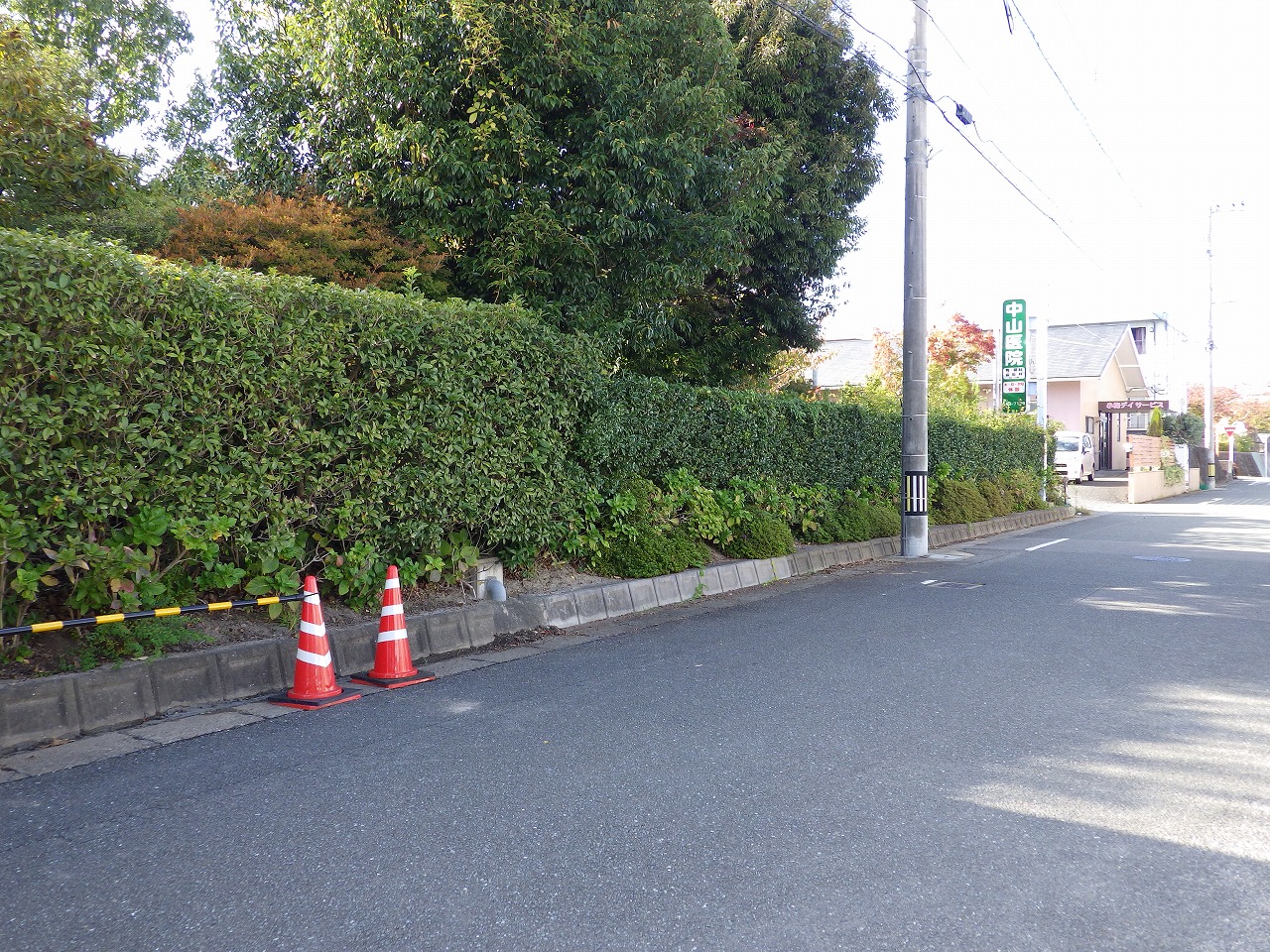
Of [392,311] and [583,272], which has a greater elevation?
[583,272]

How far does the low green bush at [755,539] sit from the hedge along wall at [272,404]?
10.8 ft

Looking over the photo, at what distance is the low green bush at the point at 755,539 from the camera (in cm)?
1184

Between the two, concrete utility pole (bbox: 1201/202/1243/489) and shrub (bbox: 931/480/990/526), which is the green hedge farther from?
concrete utility pole (bbox: 1201/202/1243/489)

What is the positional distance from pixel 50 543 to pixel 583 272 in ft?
20.4

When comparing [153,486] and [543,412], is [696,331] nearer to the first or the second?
[543,412]

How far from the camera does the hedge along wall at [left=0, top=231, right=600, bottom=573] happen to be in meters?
5.27

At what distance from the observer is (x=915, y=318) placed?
14.7m

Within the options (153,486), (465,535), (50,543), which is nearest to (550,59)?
(465,535)

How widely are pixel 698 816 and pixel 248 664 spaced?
11.4 feet

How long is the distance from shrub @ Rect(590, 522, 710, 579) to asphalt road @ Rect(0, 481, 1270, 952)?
278 cm

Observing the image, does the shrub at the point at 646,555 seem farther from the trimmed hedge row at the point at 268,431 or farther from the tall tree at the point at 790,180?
the tall tree at the point at 790,180

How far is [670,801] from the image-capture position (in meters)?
4.12

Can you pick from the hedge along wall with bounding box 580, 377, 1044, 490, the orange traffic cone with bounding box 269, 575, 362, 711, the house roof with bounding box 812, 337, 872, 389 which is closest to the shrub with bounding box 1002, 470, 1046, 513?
the hedge along wall with bounding box 580, 377, 1044, 490

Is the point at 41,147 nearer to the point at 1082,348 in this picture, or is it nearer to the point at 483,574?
the point at 483,574
